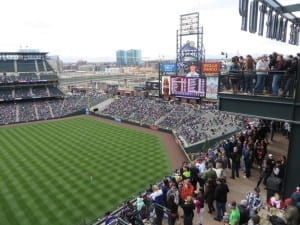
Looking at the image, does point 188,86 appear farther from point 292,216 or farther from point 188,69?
point 292,216

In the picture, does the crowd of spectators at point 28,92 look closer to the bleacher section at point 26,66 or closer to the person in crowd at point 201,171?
the bleacher section at point 26,66

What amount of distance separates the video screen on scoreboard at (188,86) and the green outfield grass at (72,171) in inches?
331

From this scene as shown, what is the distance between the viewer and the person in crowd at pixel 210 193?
7656 mm

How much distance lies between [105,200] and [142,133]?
63.4 feet

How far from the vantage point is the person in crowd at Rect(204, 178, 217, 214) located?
766 cm

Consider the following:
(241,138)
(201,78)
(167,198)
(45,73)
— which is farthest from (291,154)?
(45,73)

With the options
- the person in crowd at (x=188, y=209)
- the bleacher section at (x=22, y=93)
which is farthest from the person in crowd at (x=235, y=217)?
the bleacher section at (x=22, y=93)

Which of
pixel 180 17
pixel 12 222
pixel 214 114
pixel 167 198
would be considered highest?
pixel 180 17

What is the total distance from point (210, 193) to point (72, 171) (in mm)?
18239

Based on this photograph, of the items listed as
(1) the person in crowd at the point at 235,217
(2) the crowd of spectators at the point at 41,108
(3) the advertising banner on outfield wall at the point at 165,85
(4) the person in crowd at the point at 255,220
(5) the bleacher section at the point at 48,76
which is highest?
(5) the bleacher section at the point at 48,76

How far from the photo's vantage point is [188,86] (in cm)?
3675

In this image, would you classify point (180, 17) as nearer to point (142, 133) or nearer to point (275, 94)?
point (142, 133)

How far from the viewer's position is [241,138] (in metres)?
11.5

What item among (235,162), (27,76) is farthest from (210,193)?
(27,76)
